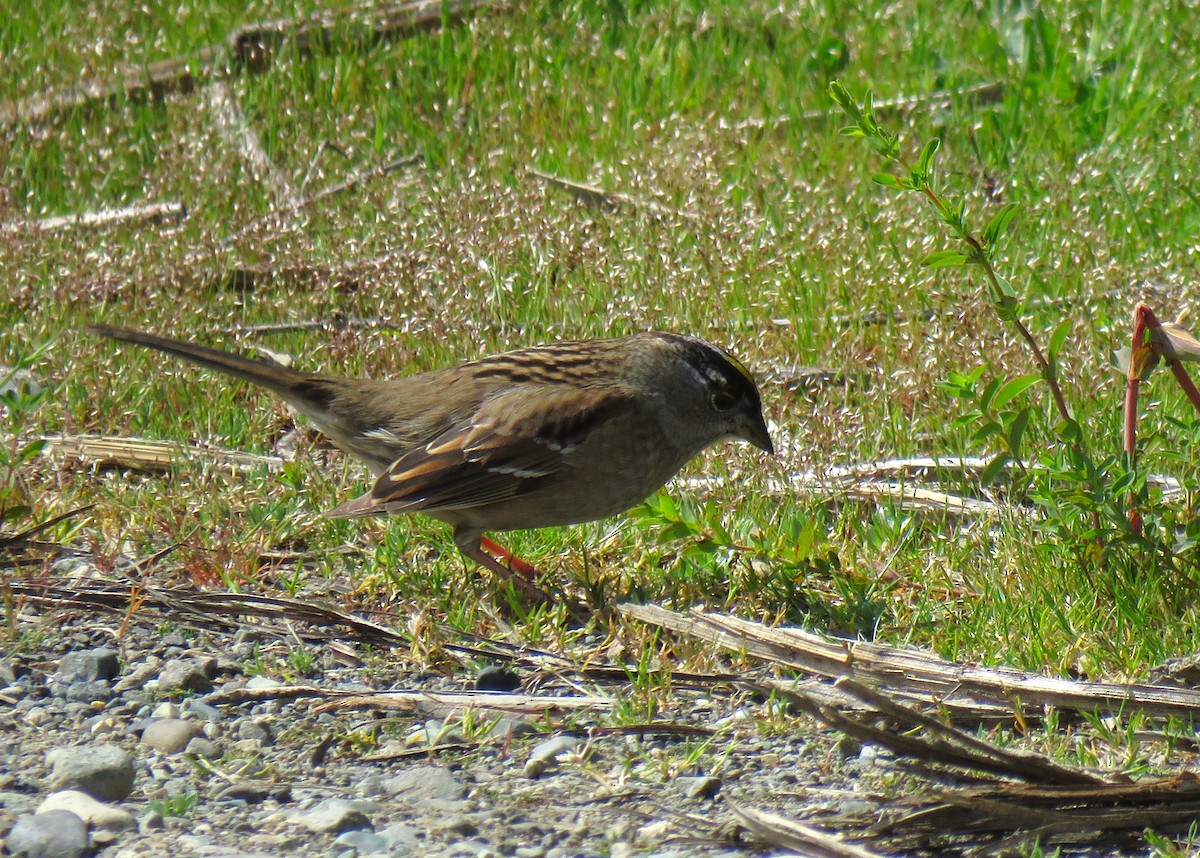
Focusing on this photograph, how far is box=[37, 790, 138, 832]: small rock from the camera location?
11.7 feet

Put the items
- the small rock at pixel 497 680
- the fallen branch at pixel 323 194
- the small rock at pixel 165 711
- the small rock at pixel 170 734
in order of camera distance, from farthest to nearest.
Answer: the fallen branch at pixel 323 194 < the small rock at pixel 497 680 < the small rock at pixel 165 711 < the small rock at pixel 170 734

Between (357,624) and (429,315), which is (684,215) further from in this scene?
(357,624)

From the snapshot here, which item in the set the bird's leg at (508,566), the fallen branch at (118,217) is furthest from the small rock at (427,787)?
the fallen branch at (118,217)

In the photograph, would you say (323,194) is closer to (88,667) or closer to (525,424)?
(525,424)

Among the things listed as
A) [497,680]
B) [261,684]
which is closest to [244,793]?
[261,684]

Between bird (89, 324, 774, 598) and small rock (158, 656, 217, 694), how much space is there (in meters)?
0.73

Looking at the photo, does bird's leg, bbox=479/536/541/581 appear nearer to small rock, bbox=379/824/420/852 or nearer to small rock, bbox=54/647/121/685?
small rock, bbox=54/647/121/685

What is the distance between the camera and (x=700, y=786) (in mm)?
3783

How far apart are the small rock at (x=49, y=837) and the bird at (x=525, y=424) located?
1.70m

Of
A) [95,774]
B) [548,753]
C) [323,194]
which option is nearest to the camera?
[95,774]

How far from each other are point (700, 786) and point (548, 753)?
0.44m

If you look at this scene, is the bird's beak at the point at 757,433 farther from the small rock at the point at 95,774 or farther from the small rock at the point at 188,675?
the small rock at the point at 95,774

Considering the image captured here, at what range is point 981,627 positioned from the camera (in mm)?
4543

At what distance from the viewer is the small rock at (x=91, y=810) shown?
355 centimetres
